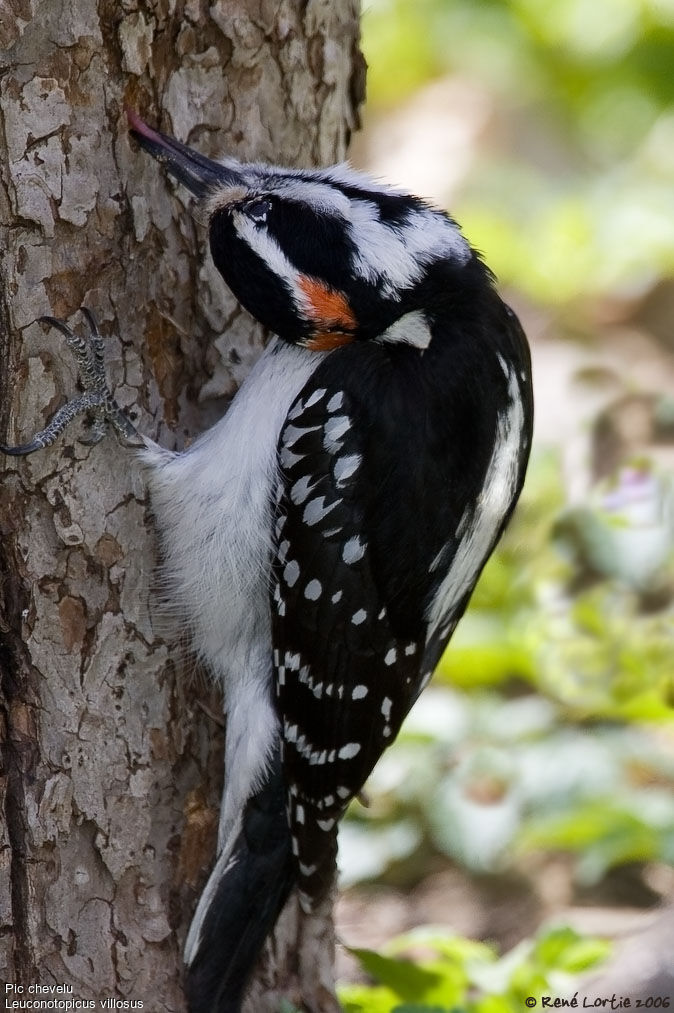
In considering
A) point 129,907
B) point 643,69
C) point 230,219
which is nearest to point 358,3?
point 230,219

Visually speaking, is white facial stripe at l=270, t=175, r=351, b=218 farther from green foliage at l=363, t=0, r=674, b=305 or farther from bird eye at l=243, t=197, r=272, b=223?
green foliage at l=363, t=0, r=674, b=305

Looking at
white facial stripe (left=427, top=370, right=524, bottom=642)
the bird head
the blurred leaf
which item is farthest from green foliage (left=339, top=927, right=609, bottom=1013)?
the bird head

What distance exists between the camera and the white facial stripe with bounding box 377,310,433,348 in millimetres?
2510

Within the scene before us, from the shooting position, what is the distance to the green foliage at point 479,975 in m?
3.02

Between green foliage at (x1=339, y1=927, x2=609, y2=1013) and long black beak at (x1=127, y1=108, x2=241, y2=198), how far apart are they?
72.2 inches

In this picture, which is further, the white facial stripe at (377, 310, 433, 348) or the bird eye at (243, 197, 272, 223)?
the white facial stripe at (377, 310, 433, 348)

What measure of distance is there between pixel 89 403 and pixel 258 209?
1.69 ft

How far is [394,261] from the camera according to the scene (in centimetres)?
243

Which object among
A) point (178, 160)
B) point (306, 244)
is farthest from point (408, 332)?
point (178, 160)

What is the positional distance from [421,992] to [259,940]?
598 millimetres

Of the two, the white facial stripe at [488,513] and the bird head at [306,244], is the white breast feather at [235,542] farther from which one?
the white facial stripe at [488,513]

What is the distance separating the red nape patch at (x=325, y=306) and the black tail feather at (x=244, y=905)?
3.18ft

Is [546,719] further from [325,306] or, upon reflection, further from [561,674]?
[325,306]

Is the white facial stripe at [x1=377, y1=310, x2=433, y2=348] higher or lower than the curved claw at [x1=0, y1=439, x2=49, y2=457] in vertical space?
higher
